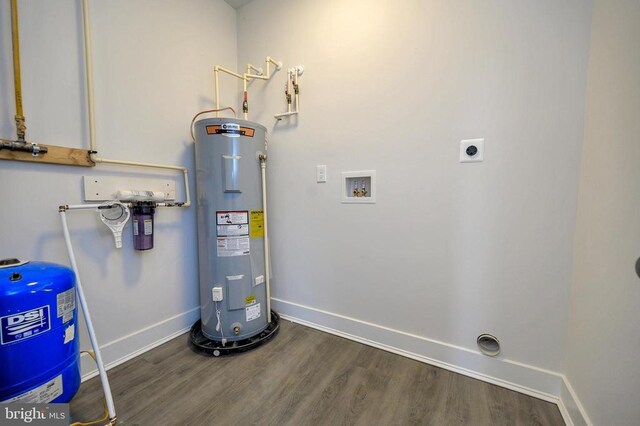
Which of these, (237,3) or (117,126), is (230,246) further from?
(237,3)

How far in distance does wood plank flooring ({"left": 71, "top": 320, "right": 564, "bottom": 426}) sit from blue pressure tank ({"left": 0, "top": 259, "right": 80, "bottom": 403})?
13.9 inches

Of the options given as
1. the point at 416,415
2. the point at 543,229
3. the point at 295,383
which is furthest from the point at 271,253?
the point at 543,229

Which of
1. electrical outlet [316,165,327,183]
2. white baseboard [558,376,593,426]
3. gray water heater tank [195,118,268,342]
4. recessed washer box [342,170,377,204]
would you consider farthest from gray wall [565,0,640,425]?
gray water heater tank [195,118,268,342]

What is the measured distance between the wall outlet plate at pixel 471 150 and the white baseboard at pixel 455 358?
1.03 metres

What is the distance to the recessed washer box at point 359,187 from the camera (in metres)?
1.54

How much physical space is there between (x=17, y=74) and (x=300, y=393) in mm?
1893

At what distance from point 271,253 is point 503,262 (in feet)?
5.02

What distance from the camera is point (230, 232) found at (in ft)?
5.00

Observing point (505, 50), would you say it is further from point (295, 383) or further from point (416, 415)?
point (295, 383)

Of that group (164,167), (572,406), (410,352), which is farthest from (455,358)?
(164,167)

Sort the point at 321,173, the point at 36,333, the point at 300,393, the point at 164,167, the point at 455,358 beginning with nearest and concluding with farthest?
the point at 36,333, the point at 300,393, the point at 455,358, the point at 164,167, the point at 321,173

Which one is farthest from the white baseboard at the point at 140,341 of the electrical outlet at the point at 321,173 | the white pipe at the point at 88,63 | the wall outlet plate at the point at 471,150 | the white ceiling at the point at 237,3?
the white ceiling at the point at 237,3

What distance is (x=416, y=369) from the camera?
4.46 feet

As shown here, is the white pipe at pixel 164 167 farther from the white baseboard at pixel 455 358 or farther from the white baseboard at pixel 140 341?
the white baseboard at pixel 455 358
